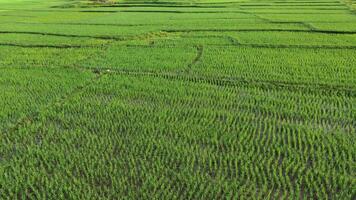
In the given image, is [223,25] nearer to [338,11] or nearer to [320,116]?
[338,11]

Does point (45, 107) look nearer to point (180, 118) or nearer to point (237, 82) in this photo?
point (180, 118)

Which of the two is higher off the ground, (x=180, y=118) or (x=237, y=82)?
(x=237, y=82)

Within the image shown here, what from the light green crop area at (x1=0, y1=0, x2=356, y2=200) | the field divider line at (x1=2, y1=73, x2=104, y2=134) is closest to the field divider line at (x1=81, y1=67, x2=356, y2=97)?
the light green crop area at (x1=0, y1=0, x2=356, y2=200)

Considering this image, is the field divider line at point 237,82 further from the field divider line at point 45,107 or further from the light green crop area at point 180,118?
the field divider line at point 45,107

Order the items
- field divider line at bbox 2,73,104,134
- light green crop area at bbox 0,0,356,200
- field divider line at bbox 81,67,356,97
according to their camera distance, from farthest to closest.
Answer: field divider line at bbox 81,67,356,97 < field divider line at bbox 2,73,104,134 < light green crop area at bbox 0,0,356,200

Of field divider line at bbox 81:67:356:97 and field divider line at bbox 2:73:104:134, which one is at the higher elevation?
field divider line at bbox 81:67:356:97

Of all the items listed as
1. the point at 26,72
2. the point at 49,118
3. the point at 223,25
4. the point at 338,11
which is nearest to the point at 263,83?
the point at 49,118

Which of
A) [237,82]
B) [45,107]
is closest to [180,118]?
[237,82]

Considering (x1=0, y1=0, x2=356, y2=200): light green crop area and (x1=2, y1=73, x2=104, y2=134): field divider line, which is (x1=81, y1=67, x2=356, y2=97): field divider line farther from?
(x1=2, y1=73, x2=104, y2=134): field divider line

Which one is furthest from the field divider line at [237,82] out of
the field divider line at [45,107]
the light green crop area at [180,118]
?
the field divider line at [45,107]
